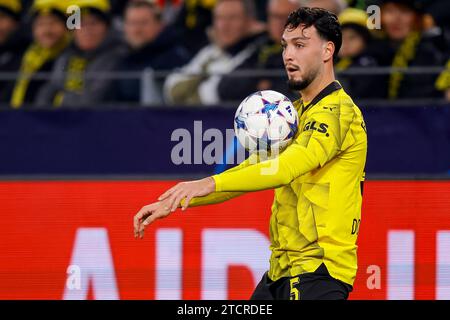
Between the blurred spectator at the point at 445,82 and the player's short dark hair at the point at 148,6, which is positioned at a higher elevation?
the player's short dark hair at the point at 148,6

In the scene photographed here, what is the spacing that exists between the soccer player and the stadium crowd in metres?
Answer: 3.60

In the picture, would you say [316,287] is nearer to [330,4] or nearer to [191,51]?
[330,4]

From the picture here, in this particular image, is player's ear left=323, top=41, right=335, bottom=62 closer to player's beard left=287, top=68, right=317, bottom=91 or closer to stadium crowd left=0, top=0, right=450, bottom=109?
player's beard left=287, top=68, right=317, bottom=91

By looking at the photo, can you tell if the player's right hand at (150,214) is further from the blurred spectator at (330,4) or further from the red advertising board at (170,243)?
the blurred spectator at (330,4)

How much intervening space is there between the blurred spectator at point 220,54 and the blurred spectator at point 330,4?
61 cm

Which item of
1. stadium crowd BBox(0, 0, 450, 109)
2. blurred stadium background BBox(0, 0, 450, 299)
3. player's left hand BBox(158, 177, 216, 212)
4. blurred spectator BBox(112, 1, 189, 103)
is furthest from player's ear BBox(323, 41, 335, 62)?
blurred spectator BBox(112, 1, 189, 103)

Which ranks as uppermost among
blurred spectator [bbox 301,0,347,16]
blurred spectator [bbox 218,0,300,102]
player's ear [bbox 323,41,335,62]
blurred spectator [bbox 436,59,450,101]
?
blurred spectator [bbox 301,0,347,16]

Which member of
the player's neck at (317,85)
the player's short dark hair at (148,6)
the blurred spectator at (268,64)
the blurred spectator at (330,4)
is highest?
the player's short dark hair at (148,6)

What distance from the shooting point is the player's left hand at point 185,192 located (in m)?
4.66

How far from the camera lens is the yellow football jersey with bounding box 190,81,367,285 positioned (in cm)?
500

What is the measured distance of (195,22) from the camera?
10.5 metres

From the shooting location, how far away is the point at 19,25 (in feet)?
37.0

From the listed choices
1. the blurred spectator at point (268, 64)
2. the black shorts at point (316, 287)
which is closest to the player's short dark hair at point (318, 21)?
the black shorts at point (316, 287)

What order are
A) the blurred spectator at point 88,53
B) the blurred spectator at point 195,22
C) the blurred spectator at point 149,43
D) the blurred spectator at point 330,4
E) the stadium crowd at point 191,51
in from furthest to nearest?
the blurred spectator at point 195,22 → the blurred spectator at point 88,53 → the blurred spectator at point 149,43 → the blurred spectator at point 330,4 → the stadium crowd at point 191,51
